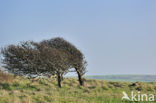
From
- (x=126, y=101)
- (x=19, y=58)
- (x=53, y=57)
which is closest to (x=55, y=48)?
(x=53, y=57)

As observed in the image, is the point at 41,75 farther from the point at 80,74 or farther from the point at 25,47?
the point at 80,74

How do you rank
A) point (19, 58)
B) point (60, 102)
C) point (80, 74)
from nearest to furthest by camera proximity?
point (60, 102)
point (19, 58)
point (80, 74)

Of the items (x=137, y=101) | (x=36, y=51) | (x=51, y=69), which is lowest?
(x=137, y=101)

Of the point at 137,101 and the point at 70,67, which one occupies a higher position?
the point at 70,67

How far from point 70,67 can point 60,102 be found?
2990 cm

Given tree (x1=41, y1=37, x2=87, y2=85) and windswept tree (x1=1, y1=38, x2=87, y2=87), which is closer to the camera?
windswept tree (x1=1, y1=38, x2=87, y2=87)

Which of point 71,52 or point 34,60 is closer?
point 34,60

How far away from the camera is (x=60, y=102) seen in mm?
18859

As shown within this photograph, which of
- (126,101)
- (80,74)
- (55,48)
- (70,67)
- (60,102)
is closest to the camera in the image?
(60,102)

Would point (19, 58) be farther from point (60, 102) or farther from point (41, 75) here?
point (60, 102)

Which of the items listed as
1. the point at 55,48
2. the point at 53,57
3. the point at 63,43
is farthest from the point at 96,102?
the point at 63,43

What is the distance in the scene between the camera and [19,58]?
137 feet

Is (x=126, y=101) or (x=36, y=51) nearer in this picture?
(x=126, y=101)

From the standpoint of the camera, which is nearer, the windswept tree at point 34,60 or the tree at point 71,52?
the windswept tree at point 34,60
